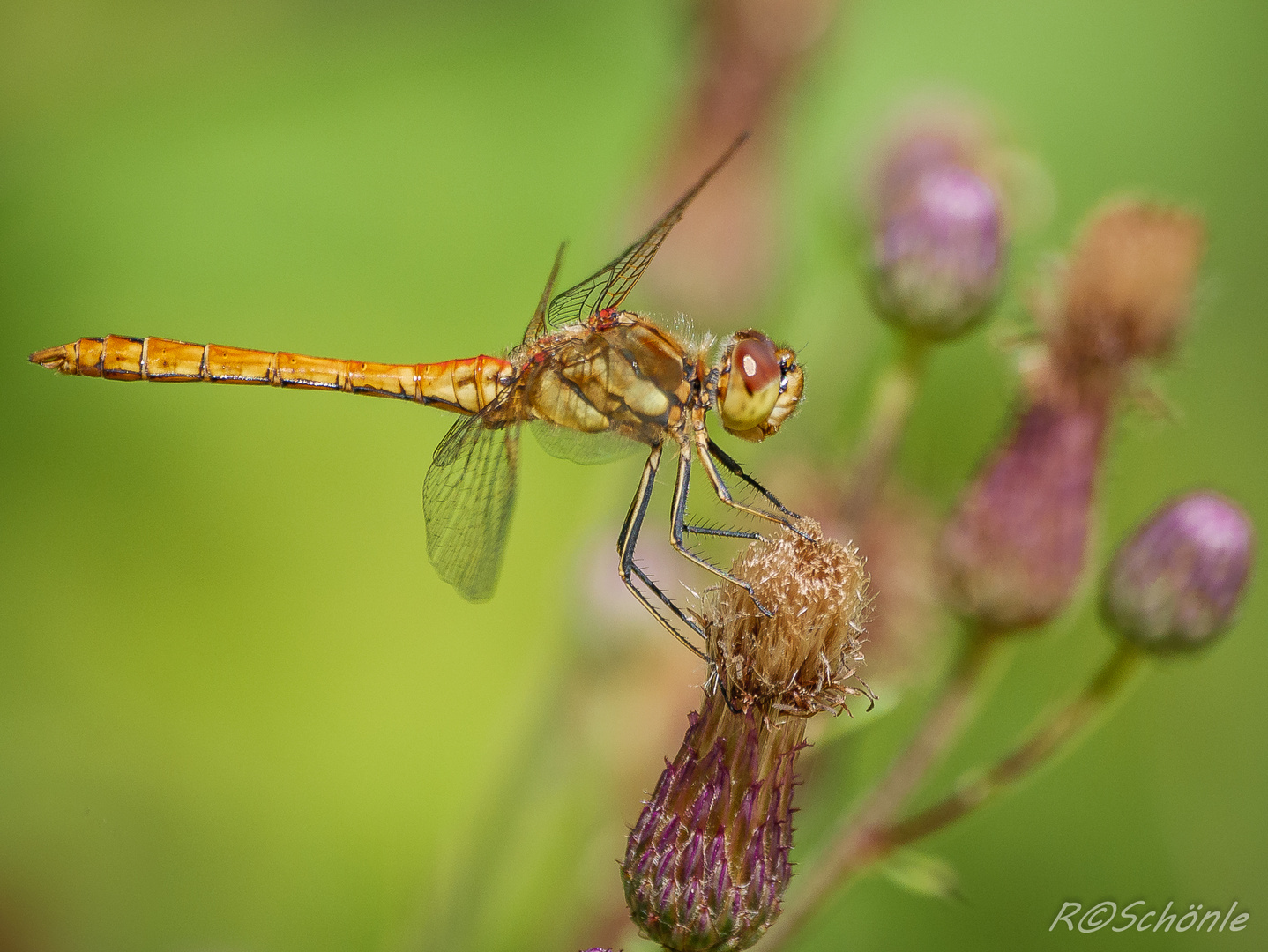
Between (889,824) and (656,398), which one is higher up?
(656,398)

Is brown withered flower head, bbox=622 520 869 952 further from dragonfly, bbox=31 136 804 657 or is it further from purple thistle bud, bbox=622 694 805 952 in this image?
dragonfly, bbox=31 136 804 657

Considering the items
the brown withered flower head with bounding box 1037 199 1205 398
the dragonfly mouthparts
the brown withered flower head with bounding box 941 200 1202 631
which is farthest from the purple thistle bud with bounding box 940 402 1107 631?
the dragonfly mouthparts

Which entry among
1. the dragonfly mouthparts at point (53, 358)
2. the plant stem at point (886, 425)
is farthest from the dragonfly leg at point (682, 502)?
the dragonfly mouthparts at point (53, 358)

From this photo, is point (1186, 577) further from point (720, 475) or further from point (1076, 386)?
point (720, 475)

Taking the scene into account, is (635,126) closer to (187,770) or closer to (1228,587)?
(187,770)

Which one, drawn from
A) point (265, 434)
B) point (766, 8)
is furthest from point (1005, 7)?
point (265, 434)
